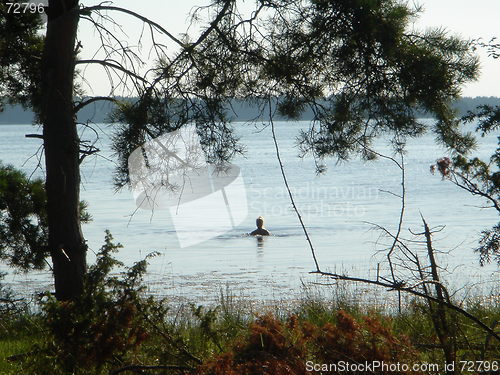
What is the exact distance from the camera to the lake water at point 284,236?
1080 centimetres


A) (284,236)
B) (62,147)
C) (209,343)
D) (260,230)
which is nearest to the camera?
(209,343)

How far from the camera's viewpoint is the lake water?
10.8 metres

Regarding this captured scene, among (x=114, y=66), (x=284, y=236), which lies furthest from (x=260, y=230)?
(x=114, y=66)

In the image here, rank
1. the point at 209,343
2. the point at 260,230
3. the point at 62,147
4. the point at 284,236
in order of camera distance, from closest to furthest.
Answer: the point at 209,343
the point at 62,147
the point at 260,230
the point at 284,236

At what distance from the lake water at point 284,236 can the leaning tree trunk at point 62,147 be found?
35 centimetres

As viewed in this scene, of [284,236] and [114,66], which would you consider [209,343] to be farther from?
[284,236]

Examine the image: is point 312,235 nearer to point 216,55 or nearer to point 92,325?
point 216,55

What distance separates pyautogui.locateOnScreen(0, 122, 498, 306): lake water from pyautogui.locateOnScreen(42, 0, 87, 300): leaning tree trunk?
1.14 feet

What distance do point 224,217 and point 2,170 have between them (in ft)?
64.5

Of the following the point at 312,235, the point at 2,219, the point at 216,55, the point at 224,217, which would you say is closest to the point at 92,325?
the point at 216,55

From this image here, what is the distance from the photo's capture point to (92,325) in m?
3.13

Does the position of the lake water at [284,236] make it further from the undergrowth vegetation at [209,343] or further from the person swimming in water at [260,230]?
the undergrowth vegetation at [209,343]

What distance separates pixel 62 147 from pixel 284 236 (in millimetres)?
14905

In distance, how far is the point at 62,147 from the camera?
5059 millimetres
